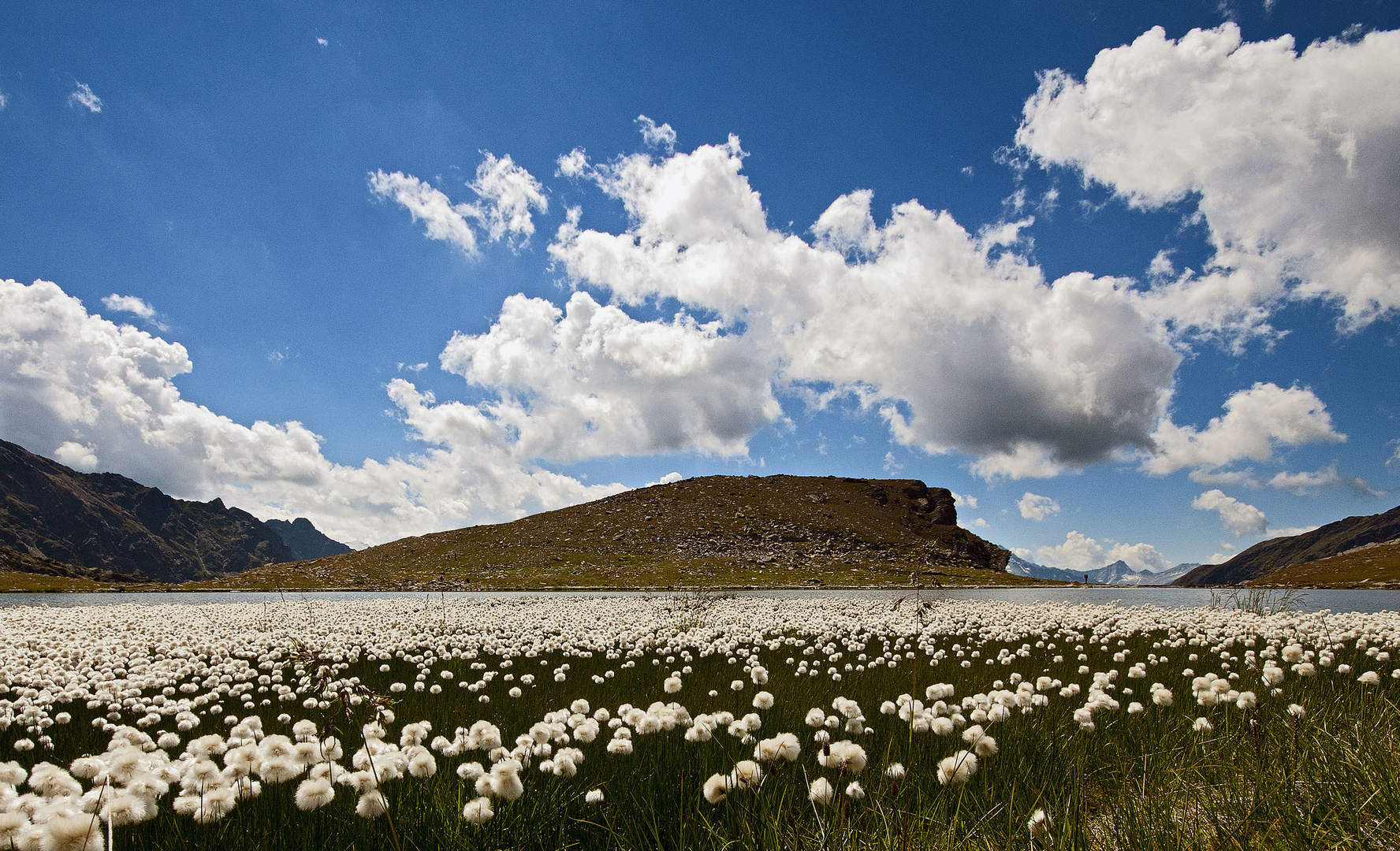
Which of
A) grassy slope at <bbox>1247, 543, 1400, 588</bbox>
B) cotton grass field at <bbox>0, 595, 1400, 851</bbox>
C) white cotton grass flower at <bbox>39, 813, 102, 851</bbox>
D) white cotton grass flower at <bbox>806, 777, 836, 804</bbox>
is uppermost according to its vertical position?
white cotton grass flower at <bbox>39, 813, 102, 851</bbox>

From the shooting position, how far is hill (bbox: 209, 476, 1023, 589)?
7881 cm

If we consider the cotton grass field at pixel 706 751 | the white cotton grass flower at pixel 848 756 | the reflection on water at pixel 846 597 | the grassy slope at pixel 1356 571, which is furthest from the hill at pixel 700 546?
the white cotton grass flower at pixel 848 756

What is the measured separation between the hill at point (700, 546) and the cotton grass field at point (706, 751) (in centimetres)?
5420

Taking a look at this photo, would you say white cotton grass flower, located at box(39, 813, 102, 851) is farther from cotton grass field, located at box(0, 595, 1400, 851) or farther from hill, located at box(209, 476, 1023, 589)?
hill, located at box(209, 476, 1023, 589)

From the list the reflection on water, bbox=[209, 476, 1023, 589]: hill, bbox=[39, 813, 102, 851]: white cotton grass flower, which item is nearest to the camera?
bbox=[39, 813, 102, 851]: white cotton grass flower

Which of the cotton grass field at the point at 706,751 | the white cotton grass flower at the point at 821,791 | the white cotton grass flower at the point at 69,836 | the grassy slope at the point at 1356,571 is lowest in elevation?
the grassy slope at the point at 1356,571

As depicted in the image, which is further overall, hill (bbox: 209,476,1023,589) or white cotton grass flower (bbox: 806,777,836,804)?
hill (bbox: 209,476,1023,589)

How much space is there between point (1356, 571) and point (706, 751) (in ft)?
533

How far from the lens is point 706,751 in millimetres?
4656

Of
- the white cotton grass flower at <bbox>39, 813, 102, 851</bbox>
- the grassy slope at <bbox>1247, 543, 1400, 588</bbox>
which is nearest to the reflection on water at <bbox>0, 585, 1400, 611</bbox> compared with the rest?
the white cotton grass flower at <bbox>39, 813, 102, 851</bbox>

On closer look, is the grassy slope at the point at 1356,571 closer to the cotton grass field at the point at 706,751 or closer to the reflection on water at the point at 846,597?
the reflection on water at the point at 846,597

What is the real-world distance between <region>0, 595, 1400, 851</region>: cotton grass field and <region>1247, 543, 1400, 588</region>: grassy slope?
88377mm

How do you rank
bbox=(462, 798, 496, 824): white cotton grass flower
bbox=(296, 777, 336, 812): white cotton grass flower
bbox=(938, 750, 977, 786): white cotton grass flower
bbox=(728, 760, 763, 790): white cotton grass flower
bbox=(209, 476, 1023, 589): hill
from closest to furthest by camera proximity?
bbox=(296, 777, 336, 812): white cotton grass flower
bbox=(462, 798, 496, 824): white cotton grass flower
bbox=(728, 760, 763, 790): white cotton grass flower
bbox=(938, 750, 977, 786): white cotton grass flower
bbox=(209, 476, 1023, 589): hill

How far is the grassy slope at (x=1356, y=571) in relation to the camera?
3342 inches
